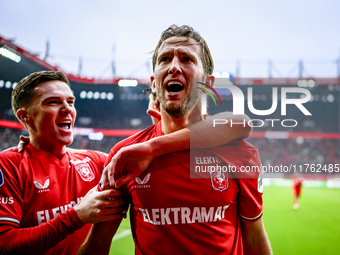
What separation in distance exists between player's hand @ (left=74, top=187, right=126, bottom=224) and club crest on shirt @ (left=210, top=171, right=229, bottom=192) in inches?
26.3

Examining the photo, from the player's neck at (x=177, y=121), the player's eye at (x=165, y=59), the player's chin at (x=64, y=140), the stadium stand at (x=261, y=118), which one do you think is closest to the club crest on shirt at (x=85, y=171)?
the player's chin at (x=64, y=140)

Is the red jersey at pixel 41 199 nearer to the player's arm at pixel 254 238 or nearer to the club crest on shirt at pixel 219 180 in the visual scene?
the club crest on shirt at pixel 219 180

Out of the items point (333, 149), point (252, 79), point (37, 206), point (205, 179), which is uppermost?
point (252, 79)

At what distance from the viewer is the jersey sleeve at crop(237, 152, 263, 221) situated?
1630 mm

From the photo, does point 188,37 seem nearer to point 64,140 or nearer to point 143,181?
point 143,181

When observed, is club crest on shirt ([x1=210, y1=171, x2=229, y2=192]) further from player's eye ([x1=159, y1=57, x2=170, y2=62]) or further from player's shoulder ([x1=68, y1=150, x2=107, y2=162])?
player's shoulder ([x1=68, y1=150, x2=107, y2=162])

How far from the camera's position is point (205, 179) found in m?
1.60

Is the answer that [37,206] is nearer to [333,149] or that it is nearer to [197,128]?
[197,128]

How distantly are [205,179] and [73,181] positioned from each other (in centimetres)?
141

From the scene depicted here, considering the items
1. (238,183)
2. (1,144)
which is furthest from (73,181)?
(1,144)

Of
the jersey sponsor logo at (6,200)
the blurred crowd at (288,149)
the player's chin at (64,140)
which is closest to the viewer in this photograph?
the jersey sponsor logo at (6,200)

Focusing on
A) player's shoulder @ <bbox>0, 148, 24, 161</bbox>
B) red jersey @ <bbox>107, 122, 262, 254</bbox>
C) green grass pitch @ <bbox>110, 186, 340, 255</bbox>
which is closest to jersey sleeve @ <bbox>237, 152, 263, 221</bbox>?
red jersey @ <bbox>107, 122, 262, 254</bbox>

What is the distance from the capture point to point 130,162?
1557 millimetres

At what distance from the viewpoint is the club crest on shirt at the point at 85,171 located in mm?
2378
